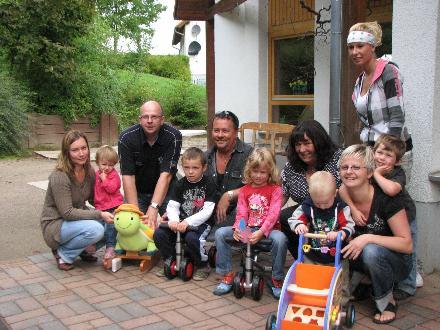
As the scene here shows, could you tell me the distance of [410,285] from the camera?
412 cm

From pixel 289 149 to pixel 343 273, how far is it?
1.14 metres

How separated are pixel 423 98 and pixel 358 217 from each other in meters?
1.28

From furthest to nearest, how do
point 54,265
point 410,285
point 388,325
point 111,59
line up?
point 111,59, point 54,265, point 410,285, point 388,325

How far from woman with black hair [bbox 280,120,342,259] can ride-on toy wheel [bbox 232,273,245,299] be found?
1.71ft

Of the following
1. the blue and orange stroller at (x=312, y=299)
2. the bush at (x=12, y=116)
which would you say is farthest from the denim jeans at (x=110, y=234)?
the bush at (x=12, y=116)

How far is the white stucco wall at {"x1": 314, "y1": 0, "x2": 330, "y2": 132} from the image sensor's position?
295 inches

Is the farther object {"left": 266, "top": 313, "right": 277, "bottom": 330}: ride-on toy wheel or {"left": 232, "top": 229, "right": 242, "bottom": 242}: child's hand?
{"left": 232, "top": 229, "right": 242, "bottom": 242}: child's hand

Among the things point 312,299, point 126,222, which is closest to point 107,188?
point 126,222

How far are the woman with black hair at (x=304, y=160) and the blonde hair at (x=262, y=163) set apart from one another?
0.47 ft

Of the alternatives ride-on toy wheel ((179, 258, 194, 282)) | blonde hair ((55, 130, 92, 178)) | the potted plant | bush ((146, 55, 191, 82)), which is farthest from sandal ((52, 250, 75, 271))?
bush ((146, 55, 191, 82))

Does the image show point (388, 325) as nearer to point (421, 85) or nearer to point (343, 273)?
point (343, 273)

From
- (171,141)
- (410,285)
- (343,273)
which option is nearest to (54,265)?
(171,141)

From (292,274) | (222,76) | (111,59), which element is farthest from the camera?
(111,59)

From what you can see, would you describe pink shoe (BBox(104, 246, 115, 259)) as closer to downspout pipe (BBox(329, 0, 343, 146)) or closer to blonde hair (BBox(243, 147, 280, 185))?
blonde hair (BBox(243, 147, 280, 185))
